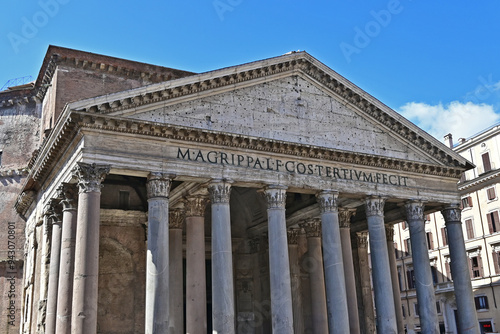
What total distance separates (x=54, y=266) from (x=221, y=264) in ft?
16.7

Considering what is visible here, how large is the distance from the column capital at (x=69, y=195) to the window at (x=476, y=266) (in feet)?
73.8

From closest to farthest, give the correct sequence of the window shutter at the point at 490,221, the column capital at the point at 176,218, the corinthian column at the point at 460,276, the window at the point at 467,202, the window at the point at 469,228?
the column capital at the point at 176,218 → the corinthian column at the point at 460,276 → the window shutter at the point at 490,221 → the window at the point at 469,228 → the window at the point at 467,202

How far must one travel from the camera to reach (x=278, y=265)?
14992 millimetres

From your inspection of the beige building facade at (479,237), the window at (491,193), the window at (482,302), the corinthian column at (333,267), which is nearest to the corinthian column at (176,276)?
the corinthian column at (333,267)

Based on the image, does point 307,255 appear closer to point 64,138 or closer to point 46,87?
point 64,138

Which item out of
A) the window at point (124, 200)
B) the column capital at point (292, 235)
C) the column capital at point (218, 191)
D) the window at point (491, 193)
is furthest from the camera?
the window at point (491, 193)

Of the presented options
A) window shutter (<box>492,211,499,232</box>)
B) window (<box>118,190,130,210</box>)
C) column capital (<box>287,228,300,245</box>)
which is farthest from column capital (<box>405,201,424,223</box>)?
window shutter (<box>492,211,499,232</box>)

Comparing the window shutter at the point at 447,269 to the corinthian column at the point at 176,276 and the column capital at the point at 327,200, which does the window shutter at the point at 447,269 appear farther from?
the corinthian column at the point at 176,276

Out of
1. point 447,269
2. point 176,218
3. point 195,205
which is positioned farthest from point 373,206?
point 447,269

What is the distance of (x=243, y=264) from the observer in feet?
71.8

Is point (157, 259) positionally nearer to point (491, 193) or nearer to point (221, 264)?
point (221, 264)

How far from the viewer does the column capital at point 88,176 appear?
1326 cm

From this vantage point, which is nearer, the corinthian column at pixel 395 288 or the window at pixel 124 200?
the window at pixel 124 200

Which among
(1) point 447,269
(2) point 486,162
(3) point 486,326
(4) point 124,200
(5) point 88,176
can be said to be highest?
(2) point 486,162
